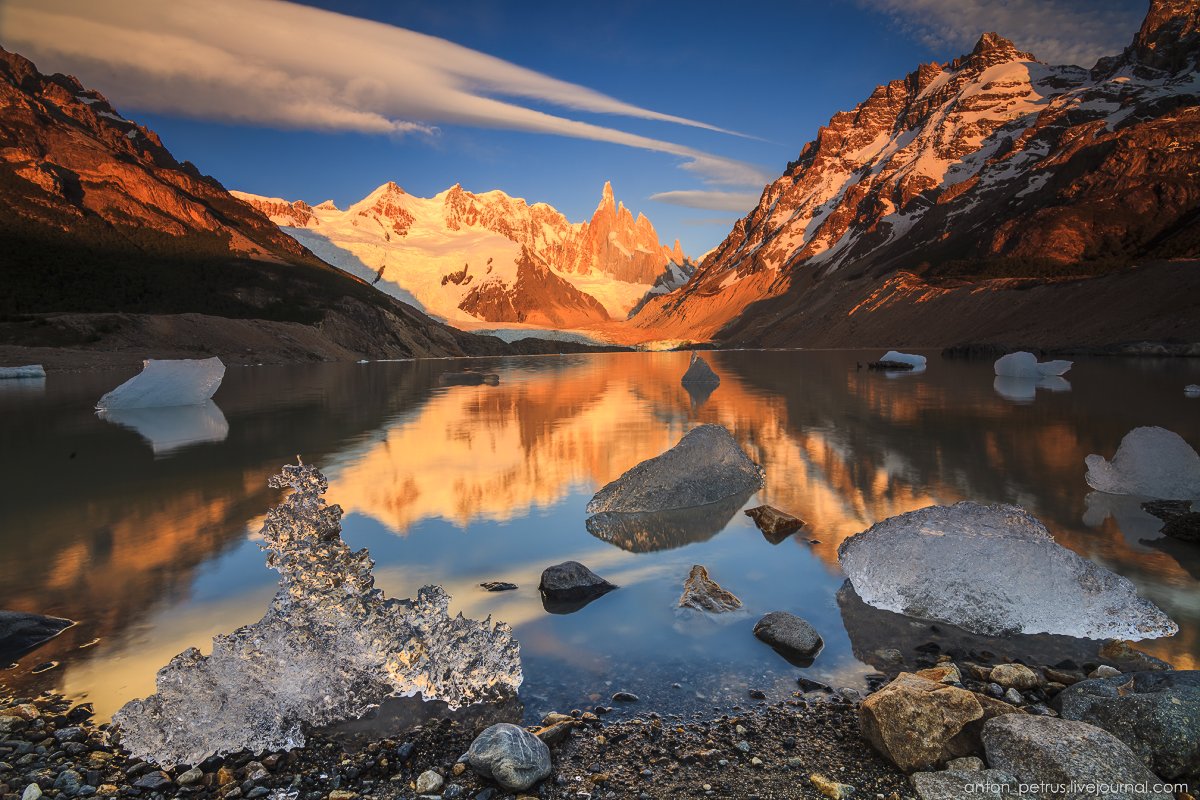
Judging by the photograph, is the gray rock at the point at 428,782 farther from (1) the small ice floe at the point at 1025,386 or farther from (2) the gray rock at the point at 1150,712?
(1) the small ice floe at the point at 1025,386

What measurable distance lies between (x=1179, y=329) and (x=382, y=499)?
252 ft

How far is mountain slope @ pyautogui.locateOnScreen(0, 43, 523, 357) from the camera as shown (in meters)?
73.8

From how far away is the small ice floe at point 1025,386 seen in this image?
27.6 meters

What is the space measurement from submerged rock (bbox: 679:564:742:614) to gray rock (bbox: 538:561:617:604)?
910mm

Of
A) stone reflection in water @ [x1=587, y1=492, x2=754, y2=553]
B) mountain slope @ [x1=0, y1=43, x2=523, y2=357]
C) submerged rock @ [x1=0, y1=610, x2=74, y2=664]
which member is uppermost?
mountain slope @ [x1=0, y1=43, x2=523, y2=357]

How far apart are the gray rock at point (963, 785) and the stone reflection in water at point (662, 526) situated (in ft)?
16.2

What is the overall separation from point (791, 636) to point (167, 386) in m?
28.7

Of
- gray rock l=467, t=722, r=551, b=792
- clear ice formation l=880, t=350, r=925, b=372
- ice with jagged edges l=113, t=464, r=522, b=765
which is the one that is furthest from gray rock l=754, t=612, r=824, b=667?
clear ice formation l=880, t=350, r=925, b=372

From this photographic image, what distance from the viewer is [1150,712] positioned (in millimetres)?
4137

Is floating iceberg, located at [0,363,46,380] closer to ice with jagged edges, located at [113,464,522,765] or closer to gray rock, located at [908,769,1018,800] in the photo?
ice with jagged edges, located at [113,464,522,765]

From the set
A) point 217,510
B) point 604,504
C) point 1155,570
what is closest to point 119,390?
point 217,510

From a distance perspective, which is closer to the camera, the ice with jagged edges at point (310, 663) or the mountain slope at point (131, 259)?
the ice with jagged edges at point (310, 663)

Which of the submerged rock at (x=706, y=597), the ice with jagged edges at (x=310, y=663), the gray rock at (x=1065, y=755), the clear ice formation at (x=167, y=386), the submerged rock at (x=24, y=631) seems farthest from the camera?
the clear ice formation at (x=167, y=386)

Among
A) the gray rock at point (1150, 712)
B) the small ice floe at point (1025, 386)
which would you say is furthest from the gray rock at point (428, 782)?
the small ice floe at point (1025, 386)
